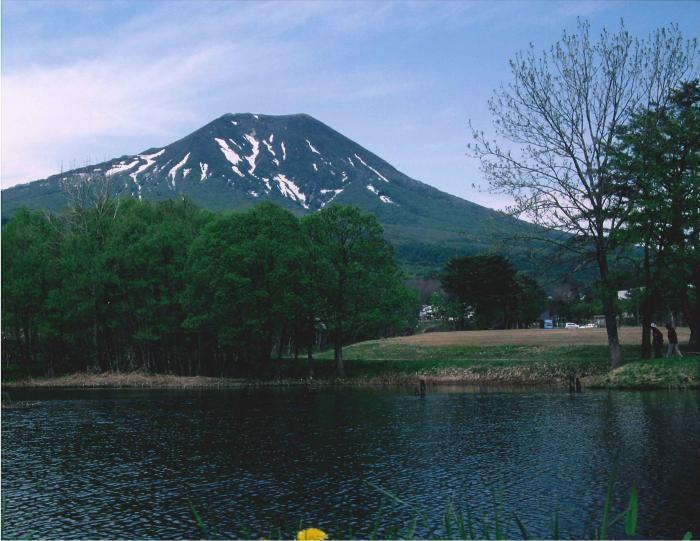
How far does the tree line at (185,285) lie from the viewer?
6800 centimetres

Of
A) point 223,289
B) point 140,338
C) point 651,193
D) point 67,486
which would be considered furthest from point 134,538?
point 140,338

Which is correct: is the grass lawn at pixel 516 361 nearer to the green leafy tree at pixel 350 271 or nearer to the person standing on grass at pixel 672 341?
the person standing on grass at pixel 672 341

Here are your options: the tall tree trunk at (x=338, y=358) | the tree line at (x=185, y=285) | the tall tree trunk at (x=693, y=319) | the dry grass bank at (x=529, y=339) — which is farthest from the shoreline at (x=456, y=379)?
the dry grass bank at (x=529, y=339)

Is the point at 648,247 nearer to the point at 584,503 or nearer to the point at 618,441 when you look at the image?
the point at 618,441

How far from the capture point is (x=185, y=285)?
75.3 meters

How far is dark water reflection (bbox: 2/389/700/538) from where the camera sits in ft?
63.2

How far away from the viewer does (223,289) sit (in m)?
67.1

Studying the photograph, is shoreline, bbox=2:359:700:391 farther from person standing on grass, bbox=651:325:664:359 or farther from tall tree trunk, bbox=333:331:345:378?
person standing on grass, bbox=651:325:664:359

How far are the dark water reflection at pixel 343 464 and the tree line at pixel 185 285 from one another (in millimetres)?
22419

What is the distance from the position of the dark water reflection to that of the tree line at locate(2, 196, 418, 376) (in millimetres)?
22419

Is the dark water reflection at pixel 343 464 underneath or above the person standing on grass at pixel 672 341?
underneath

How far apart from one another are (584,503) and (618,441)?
9.66 metres

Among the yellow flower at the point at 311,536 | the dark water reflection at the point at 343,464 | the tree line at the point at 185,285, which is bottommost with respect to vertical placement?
the dark water reflection at the point at 343,464

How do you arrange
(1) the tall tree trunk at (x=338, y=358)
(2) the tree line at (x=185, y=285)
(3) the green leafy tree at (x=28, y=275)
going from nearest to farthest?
(2) the tree line at (x=185, y=285) < (1) the tall tree trunk at (x=338, y=358) < (3) the green leafy tree at (x=28, y=275)
